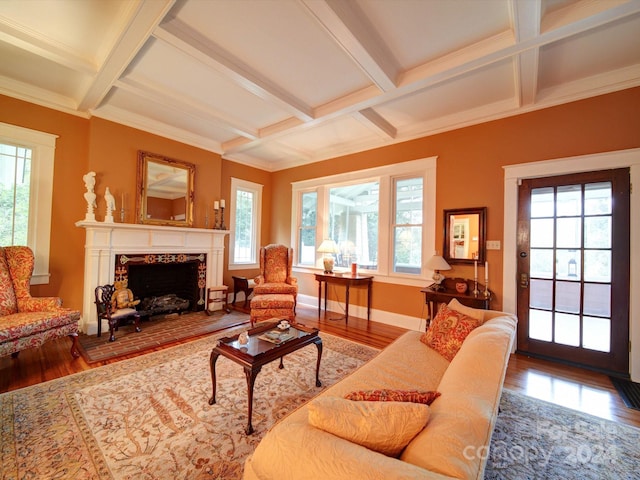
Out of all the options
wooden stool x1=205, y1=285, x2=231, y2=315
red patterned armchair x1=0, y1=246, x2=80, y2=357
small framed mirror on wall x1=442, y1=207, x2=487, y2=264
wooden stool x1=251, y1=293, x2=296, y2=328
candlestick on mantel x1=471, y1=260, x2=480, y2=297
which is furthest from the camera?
wooden stool x1=205, y1=285, x2=231, y2=315

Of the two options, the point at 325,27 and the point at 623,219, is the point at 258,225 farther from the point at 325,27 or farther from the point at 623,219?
the point at 623,219

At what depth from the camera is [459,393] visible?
A: 1089 mm

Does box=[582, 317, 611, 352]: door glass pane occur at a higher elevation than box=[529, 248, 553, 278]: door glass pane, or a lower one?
lower

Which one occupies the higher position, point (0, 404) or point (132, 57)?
point (132, 57)

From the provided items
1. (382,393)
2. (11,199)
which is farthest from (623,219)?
(11,199)

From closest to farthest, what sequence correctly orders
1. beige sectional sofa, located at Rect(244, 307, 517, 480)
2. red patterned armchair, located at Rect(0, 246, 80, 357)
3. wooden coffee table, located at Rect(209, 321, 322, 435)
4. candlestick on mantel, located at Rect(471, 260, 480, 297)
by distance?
beige sectional sofa, located at Rect(244, 307, 517, 480) < wooden coffee table, located at Rect(209, 321, 322, 435) < red patterned armchair, located at Rect(0, 246, 80, 357) < candlestick on mantel, located at Rect(471, 260, 480, 297)

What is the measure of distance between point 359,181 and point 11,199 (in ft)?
15.7

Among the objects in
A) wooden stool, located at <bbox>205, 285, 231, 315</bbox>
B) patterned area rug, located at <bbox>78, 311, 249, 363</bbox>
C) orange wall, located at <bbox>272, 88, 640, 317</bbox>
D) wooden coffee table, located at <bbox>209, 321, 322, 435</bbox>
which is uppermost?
orange wall, located at <bbox>272, 88, 640, 317</bbox>

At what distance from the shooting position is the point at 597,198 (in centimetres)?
279

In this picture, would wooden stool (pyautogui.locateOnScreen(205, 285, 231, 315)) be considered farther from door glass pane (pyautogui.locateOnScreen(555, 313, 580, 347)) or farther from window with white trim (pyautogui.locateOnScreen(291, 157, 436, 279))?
door glass pane (pyautogui.locateOnScreen(555, 313, 580, 347))

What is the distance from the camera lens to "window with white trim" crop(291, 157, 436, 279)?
4047 millimetres

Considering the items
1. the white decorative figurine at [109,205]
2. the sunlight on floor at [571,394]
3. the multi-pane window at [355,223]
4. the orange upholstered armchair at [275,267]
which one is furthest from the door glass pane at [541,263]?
the white decorative figurine at [109,205]

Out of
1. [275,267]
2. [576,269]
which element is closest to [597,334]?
[576,269]

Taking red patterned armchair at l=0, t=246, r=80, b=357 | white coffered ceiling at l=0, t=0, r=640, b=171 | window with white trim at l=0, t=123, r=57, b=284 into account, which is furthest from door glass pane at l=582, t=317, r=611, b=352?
window with white trim at l=0, t=123, r=57, b=284
